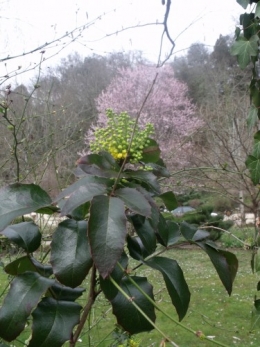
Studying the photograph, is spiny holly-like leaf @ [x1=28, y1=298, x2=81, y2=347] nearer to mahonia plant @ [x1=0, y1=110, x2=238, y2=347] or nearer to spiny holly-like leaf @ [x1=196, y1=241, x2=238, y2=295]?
mahonia plant @ [x1=0, y1=110, x2=238, y2=347]

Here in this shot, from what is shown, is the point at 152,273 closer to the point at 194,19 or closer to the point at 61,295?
the point at 194,19

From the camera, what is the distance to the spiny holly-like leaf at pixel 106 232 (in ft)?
1.90

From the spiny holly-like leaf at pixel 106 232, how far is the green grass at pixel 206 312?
2360mm

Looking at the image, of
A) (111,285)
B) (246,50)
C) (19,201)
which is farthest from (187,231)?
(246,50)

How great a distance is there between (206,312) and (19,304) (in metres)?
5.11

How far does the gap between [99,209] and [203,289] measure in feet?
20.7

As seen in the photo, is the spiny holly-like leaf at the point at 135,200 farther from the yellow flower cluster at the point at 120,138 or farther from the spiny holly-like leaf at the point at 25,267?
the spiny holly-like leaf at the point at 25,267

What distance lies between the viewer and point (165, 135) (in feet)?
42.7

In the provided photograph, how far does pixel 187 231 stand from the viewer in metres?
0.85

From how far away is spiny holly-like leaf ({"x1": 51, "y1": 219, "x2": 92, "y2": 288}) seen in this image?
2.07 feet

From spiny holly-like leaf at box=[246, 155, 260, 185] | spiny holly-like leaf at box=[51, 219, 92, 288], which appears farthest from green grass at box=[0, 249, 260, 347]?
spiny holly-like leaf at box=[51, 219, 92, 288]

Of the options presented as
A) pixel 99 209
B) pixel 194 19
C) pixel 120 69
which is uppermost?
pixel 120 69

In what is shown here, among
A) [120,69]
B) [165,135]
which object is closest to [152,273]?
[165,135]

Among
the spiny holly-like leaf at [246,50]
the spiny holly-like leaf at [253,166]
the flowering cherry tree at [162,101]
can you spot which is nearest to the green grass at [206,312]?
the spiny holly-like leaf at [253,166]
